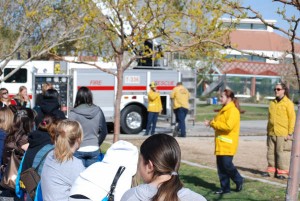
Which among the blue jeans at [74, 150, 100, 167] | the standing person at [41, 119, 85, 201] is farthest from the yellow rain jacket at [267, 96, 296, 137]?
the standing person at [41, 119, 85, 201]

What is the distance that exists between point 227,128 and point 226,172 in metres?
0.69

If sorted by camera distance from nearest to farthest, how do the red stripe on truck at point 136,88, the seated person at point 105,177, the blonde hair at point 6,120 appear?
the seated person at point 105,177 < the blonde hair at point 6,120 < the red stripe on truck at point 136,88

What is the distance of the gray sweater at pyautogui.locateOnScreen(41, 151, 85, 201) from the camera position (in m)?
5.33

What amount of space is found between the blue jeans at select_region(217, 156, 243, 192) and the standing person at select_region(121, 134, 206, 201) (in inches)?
248

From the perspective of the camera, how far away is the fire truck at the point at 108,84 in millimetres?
19953

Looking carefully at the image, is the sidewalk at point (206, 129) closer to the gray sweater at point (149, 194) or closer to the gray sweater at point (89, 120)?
the gray sweater at point (89, 120)

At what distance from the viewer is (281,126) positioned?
11.3 meters

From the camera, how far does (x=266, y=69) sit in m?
62.2

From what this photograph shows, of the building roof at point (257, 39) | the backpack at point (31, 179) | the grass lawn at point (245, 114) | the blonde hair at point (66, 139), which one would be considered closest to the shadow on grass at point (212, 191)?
the backpack at point (31, 179)

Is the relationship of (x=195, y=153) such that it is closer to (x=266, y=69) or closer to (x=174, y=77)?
(x=174, y=77)

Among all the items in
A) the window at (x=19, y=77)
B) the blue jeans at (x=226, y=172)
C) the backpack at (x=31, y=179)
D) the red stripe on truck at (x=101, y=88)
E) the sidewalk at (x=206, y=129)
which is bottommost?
the sidewalk at (x=206, y=129)

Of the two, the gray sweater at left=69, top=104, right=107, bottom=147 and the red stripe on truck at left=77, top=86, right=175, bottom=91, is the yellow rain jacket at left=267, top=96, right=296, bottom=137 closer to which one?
the gray sweater at left=69, top=104, right=107, bottom=147

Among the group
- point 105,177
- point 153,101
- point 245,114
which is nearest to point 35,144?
point 105,177

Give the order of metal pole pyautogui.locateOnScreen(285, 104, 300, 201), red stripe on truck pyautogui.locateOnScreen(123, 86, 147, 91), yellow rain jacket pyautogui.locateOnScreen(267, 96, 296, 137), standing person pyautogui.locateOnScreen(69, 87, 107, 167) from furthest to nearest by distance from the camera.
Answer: red stripe on truck pyautogui.locateOnScreen(123, 86, 147, 91) < yellow rain jacket pyautogui.locateOnScreen(267, 96, 296, 137) < standing person pyautogui.locateOnScreen(69, 87, 107, 167) < metal pole pyautogui.locateOnScreen(285, 104, 300, 201)
